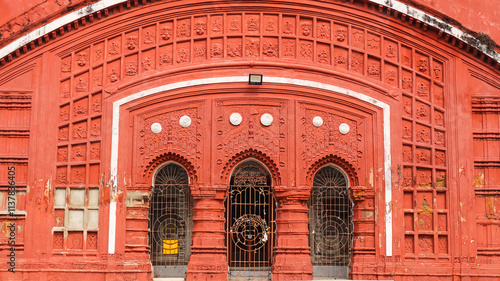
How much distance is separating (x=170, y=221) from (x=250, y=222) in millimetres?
1513

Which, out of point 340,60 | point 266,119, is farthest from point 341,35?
point 266,119

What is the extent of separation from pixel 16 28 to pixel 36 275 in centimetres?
457

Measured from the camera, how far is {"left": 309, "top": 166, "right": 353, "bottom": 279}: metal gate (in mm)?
15000

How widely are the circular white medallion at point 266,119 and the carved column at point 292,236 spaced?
3.95 ft

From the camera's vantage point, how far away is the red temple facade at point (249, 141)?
14570 millimetres

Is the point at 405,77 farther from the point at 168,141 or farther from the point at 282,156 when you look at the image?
the point at 168,141

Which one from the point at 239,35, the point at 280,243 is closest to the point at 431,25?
the point at 239,35

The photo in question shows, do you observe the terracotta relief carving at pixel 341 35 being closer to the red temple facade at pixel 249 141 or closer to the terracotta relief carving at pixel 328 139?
the red temple facade at pixel 249 141

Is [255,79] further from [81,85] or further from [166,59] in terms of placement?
[81,85]

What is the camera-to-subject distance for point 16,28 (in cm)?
1482

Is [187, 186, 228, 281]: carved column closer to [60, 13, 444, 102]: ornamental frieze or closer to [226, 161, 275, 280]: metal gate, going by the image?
[226, 161, 275, 280]: metal gate

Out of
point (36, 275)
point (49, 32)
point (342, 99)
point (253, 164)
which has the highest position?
point (49, 32)

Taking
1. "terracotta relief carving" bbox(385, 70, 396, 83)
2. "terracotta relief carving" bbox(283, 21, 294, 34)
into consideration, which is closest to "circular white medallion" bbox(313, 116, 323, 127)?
"terracotta relief carving" bbox(385, 70, 396, 83)

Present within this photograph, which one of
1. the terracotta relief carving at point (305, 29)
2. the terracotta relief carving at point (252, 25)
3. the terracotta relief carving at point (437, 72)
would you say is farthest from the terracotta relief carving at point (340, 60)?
the terracotta relief carving at point (437, 72)
